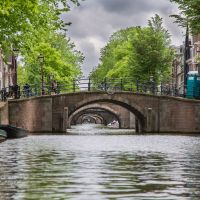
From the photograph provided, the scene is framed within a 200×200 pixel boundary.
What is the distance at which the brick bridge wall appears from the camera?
47.4 meters

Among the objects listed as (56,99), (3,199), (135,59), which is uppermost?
(135,59)

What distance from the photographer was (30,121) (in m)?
46.2

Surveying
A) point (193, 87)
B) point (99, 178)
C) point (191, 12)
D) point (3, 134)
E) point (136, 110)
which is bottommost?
point (99, 178)

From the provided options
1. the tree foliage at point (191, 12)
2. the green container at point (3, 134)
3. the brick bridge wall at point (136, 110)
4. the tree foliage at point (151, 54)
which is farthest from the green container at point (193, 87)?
the green container at point (3, 134)

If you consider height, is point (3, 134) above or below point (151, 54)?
below

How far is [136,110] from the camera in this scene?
50.6 metres

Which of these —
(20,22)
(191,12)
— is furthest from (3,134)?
(191,12)

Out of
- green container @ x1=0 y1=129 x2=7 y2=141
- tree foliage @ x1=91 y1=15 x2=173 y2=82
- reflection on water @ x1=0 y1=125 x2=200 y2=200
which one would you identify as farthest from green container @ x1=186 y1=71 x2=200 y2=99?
reflection on water @ x1=0 y1=125 x2=200 y2=200

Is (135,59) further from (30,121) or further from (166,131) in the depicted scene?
(30,121)

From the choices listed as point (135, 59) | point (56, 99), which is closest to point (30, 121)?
point (56, 99)

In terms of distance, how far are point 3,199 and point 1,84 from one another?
61.9m

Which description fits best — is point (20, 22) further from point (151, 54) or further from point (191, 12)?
point (151, 54)

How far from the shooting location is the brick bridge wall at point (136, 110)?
156 ft

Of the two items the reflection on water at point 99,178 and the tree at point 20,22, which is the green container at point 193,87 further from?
the reflection on water at point 99,178
